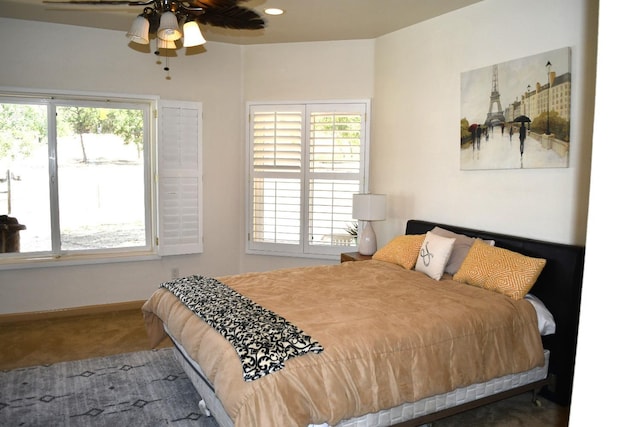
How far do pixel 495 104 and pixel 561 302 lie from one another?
154cm

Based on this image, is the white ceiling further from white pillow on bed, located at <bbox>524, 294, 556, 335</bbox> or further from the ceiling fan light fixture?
white pillow on bed, located at <bbox>524, 294, 556, 335</bbox>

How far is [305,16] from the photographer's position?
4.10 meters

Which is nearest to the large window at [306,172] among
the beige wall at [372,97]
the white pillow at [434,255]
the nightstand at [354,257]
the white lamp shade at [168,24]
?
the beige wall at [372,97]

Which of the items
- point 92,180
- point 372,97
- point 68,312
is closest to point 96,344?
point 68,312

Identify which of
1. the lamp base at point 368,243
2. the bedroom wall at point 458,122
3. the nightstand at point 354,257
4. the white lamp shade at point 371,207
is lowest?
the nightstand at point 354,257

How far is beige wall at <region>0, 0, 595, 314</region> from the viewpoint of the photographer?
3141 mm

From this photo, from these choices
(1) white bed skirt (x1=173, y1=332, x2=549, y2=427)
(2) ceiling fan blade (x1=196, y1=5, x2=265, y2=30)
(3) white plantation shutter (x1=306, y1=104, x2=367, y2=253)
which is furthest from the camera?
(3) white plantation shutter (x1=306, y1=104, x2=367, y2=253)

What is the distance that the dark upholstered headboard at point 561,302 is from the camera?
282 centimetres

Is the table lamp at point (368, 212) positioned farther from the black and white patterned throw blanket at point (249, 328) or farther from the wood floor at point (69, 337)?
the wood floor at point (69, 337)

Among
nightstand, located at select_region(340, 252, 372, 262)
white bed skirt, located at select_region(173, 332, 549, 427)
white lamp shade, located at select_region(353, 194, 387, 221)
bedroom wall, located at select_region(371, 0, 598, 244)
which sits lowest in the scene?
white bed skirt, located at select_region(173, 332, 549, 427)

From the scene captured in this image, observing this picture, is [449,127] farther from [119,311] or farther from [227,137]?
[119,311]

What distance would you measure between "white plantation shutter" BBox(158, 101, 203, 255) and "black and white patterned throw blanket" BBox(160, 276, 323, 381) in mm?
2017

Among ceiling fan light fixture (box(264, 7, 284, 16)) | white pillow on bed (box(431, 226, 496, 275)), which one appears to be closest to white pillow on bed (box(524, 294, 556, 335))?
white pillow on bed (box(431, 226, 496, 275))

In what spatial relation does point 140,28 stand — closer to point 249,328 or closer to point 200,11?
point 200,11
